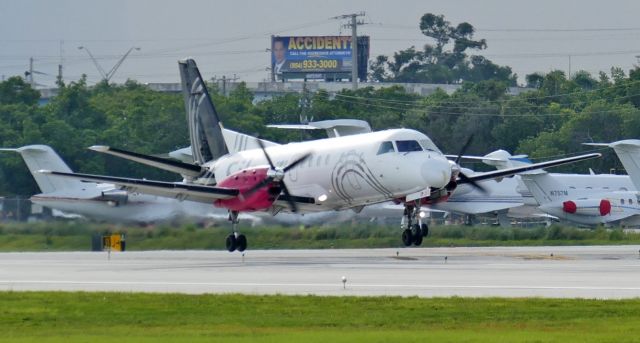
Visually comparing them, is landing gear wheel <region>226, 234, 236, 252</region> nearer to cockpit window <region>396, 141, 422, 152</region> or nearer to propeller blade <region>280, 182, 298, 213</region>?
propeller blade <region>280, 182, 298, 213</region>

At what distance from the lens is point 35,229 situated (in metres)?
56.8

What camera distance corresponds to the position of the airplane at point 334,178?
1698 inches

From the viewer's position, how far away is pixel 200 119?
52.4m

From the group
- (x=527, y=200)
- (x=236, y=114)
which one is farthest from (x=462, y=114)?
(x=527, y=200)

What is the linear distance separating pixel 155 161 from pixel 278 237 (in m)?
9.97

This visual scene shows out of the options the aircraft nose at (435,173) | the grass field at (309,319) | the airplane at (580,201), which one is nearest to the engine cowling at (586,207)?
the airplane at (580,201)

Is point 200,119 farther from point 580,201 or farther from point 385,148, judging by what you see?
point 580,201

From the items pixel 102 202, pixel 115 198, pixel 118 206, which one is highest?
pixel 115 198

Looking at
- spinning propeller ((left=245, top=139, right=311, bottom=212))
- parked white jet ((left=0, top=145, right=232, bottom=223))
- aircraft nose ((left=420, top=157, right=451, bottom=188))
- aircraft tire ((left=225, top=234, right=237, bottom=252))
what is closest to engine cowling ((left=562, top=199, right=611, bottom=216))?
parked white jet ((left=0, top=145, right=232, bottom=223))

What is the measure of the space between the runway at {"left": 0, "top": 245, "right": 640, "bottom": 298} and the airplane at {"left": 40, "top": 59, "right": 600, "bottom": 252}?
1.86m

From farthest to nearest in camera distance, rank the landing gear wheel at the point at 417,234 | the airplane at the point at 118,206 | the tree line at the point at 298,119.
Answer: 1. the tree line at the point at 298,119
2. the airplane at the point at 118,206
3. the landing gear wheel at the point at 417,234

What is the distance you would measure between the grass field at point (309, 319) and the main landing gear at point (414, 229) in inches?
664

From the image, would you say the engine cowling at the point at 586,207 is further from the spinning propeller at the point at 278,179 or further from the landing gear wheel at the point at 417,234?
the landing gear wheel at the point at 417,234

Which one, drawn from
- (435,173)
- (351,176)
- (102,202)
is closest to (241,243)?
(351,176)
